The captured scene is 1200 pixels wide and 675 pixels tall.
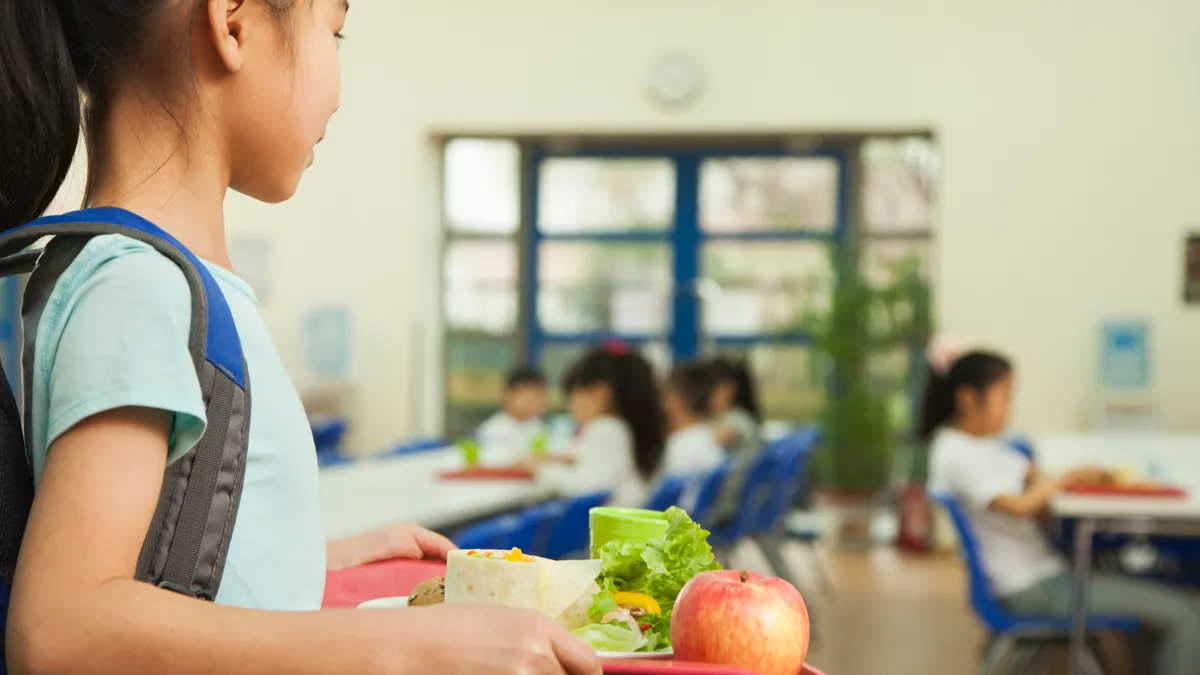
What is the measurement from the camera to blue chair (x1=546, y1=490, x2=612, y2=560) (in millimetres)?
3451

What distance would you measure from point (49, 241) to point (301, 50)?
192 millimetres

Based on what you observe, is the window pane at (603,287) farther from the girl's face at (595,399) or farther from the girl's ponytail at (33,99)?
the girl's ponytail at (33,99)

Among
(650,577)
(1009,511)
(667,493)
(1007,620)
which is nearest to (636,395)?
(667,493)

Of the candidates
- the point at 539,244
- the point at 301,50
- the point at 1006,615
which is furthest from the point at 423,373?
the point at 301,50

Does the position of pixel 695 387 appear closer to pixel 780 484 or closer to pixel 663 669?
pixel 780 484

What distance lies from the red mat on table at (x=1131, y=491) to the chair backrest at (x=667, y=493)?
1.25 metres

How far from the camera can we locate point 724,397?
291 inches

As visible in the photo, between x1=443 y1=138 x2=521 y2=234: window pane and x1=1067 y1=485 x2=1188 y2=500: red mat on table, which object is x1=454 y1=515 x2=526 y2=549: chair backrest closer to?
x1=1067 y1=485 x2=1188 y2=500: red mat on table

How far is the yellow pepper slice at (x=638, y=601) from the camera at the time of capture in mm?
824

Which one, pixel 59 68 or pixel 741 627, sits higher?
pixel 59 68

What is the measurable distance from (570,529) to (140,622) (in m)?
2.92

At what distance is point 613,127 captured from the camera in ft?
31.4

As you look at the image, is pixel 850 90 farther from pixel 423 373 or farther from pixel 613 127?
pixel 423 373

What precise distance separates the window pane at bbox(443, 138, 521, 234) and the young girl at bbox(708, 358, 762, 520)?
2.95 m
